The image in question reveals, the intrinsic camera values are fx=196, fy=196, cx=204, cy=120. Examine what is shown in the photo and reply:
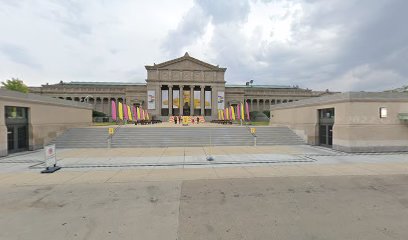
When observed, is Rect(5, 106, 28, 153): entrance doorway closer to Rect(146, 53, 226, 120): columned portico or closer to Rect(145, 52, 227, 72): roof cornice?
Rect(146, 53, 226, 120): columned portico

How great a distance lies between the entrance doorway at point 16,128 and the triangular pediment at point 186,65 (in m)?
53.9

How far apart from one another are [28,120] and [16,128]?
4.63 feet

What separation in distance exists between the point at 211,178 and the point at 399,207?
6.56m

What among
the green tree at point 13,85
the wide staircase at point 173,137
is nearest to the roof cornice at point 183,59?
the green tree at point 13,85

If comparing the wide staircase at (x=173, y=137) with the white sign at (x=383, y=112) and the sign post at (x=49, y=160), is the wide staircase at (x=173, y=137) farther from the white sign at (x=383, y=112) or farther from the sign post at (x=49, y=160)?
the sign post at (x=49, y=160)

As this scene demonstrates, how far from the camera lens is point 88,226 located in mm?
5148

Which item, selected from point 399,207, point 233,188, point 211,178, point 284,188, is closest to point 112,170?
point 211,178

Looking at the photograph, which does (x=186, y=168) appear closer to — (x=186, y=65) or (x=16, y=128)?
(x=16, y=128)

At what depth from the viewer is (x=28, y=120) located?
17953mm

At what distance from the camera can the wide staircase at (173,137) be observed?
66.1 feet

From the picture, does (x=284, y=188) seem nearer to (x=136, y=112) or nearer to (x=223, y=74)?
(x=136, y=112)

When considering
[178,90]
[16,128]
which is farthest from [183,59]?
[16,128]

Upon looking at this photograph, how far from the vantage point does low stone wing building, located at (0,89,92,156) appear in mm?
15506

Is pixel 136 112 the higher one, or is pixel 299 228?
pixel 136 112
